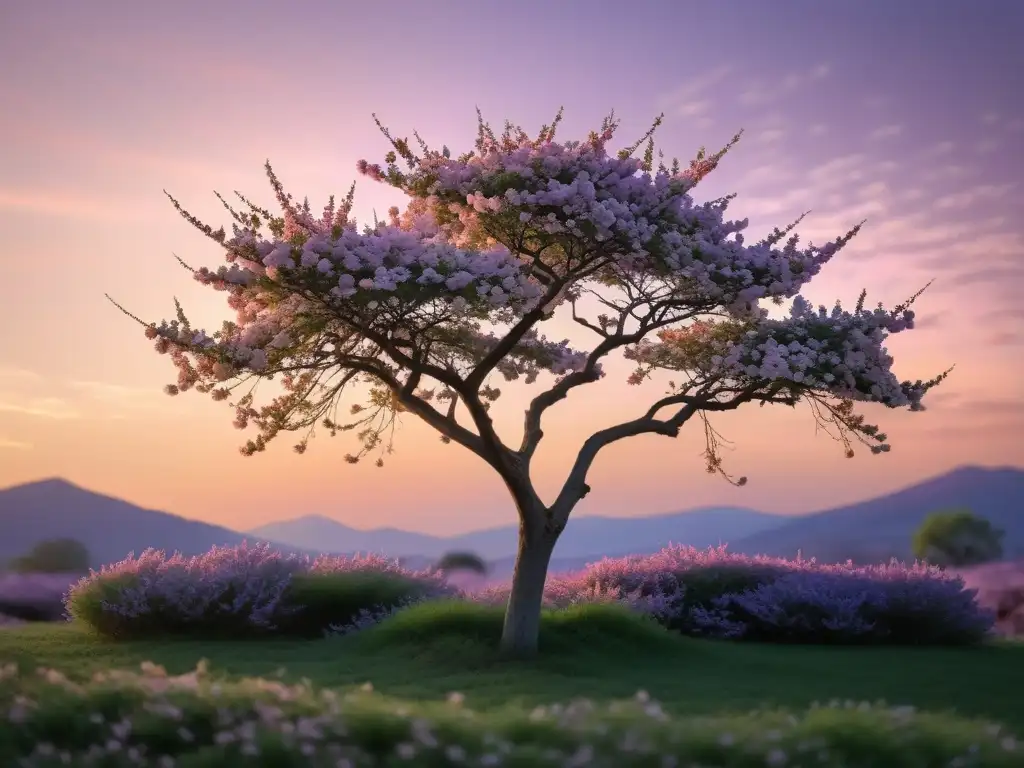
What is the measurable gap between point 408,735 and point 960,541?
76.6 feet

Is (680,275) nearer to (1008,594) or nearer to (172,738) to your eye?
(172,738)

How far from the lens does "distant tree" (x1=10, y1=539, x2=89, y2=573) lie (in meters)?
25.5

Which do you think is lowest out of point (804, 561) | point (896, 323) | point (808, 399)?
point (804, 561)

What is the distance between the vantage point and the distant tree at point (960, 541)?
26125 millimetres

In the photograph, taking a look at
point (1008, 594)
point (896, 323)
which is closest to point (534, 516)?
point (896, 323)

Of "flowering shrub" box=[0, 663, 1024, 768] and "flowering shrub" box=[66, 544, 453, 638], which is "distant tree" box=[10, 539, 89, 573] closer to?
"flowering shrub" box=[66, 544, 453, 638]

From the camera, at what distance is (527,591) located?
523 inches

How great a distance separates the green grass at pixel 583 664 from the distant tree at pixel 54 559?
8.63m

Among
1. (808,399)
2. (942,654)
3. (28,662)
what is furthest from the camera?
(942,654)

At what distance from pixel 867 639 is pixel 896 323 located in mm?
6239

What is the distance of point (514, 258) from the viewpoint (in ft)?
40.2

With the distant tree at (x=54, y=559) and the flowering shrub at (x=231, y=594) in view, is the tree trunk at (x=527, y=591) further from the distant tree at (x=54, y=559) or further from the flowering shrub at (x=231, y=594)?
the distant tree at (x=54, y=559)

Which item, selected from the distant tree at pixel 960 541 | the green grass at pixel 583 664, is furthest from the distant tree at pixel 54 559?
the distant tree at pixel 960 541

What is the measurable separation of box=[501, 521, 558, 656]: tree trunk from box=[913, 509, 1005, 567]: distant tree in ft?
53.9
